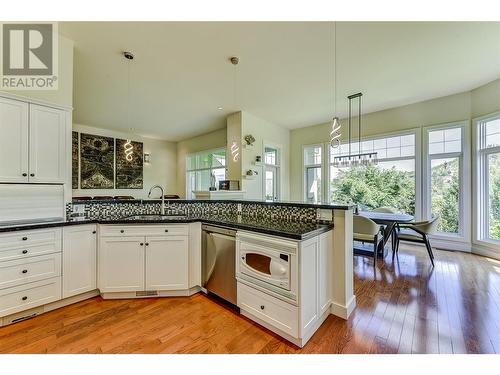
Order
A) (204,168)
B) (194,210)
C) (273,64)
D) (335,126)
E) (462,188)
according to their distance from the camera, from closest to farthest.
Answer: (335,126) → (194,210) → (273,64) → (462,188) → (204,168)

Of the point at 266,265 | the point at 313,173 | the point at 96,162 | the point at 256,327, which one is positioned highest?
the point at 96,162

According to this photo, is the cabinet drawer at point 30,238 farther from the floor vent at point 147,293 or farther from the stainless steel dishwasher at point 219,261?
the stainless steel dishwasher at point 219,261

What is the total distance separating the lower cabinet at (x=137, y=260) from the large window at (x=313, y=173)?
184 inches

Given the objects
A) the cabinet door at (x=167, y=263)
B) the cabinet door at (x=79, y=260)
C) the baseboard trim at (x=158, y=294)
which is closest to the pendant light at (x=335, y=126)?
the cabinet door at (x=167, y=263)

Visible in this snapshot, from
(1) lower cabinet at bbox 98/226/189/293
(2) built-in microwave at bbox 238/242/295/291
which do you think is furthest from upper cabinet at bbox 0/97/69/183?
(2) built-in microwave at bbox 238/242/295/291

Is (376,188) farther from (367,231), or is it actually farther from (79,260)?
(79,260)

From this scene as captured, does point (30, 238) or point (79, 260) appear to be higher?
point (30, 238)

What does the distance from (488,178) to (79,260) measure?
254 inches

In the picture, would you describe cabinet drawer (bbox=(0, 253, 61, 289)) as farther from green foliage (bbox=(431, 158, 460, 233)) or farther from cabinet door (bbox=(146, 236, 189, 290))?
green foliage (bbox=(431, 158, 460, 233))

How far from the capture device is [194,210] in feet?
9.93

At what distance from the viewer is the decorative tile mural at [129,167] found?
715cm

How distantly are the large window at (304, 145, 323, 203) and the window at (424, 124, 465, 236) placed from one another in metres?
2.37

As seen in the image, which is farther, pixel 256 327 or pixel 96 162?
pixel 96 162

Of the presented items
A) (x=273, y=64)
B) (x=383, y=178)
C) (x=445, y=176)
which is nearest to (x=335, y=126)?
(x=273, y=64)
